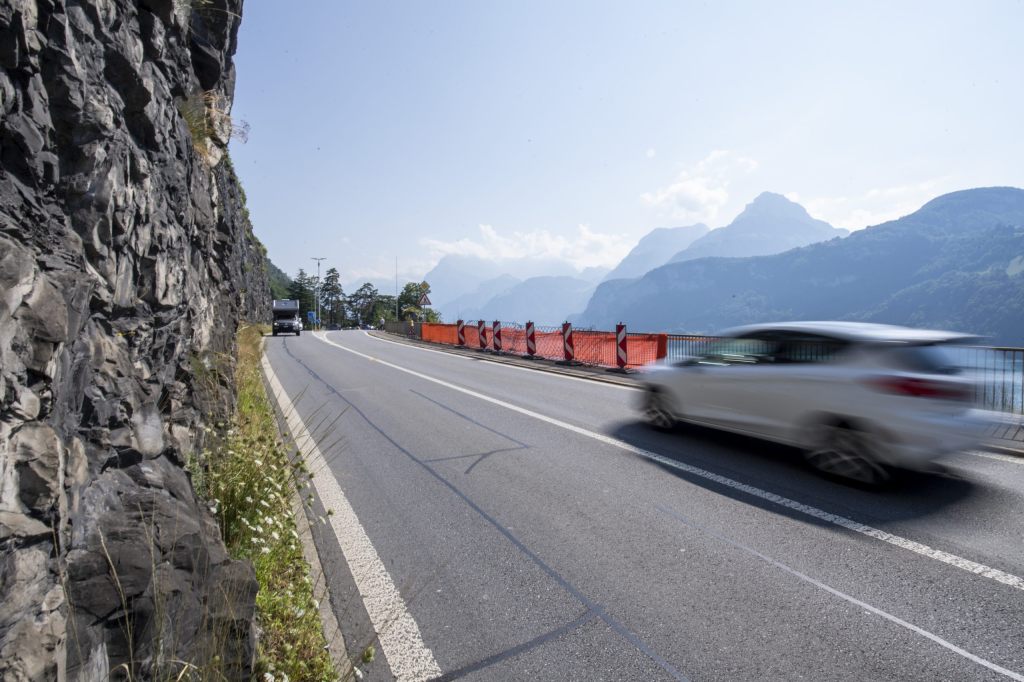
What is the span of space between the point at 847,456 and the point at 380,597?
14.9ft

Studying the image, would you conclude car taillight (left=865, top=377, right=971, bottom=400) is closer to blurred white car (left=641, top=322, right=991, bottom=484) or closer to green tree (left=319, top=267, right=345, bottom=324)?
blurred white car (left=641, top=322, right=991, bottom=484)

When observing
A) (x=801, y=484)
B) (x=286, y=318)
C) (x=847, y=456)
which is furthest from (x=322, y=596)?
(x=286, y=318)

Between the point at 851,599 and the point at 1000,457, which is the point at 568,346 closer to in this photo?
the point at 1000,457

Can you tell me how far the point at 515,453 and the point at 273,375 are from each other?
10825 millimetres

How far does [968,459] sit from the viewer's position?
19.2ft

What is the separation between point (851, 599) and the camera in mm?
3168

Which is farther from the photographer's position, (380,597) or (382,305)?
(382,305)

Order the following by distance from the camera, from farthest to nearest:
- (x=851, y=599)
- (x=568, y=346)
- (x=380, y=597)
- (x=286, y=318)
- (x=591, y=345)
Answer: (x=286, y=318)
(x=568, y=346)
(x=591, y=345)
(x=380, y=597)
(x=851, y=599)

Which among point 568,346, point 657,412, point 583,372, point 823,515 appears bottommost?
point 823,515

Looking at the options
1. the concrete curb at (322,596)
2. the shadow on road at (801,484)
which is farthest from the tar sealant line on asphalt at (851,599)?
the concrete curb at (322,596)

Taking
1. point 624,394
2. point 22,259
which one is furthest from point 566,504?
point 624,394

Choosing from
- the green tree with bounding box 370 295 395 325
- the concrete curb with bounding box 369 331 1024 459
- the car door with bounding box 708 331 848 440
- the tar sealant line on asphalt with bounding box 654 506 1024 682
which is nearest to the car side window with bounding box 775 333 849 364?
the car door with bounding box 708 331 848 440

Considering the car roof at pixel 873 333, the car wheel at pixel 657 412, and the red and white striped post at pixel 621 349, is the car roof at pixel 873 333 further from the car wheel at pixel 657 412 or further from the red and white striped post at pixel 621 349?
the red and white striped post at pixel 621 349

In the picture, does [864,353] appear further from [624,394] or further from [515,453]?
[624,394]
